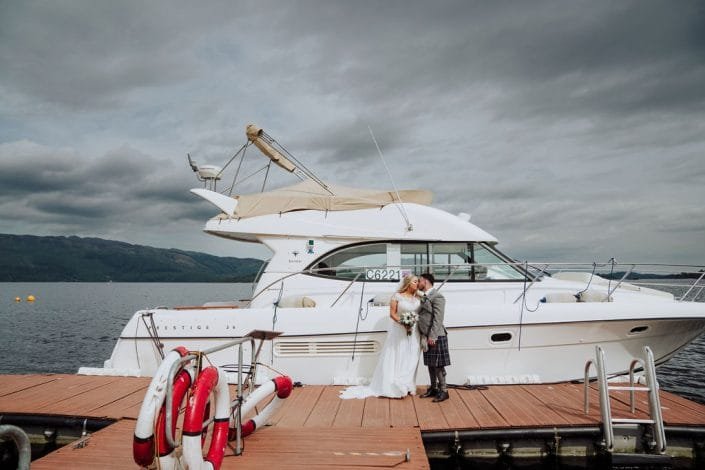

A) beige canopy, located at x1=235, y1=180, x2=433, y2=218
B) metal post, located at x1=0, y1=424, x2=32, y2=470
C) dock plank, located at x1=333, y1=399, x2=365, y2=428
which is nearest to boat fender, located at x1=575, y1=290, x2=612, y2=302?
beige canopy, located at x1=235, y1=180, x2=433, y2=218

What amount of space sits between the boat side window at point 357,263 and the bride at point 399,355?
1.44 metres

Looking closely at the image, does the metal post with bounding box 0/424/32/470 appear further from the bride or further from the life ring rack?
the bride

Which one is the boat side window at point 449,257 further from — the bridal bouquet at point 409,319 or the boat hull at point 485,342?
the bridal bouquet at point 409,319

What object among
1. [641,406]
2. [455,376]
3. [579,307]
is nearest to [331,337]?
[455,376]

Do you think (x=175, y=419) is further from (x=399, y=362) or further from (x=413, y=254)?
(x=413, y=254)

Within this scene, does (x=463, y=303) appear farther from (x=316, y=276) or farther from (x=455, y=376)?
(x=316, y=276)

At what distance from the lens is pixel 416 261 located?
805 centimetres

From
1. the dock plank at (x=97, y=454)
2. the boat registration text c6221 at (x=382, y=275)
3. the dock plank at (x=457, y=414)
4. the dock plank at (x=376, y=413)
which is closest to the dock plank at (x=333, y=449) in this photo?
the dock plank at (x=376, y=413)

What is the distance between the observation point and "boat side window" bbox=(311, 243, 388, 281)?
26.2 ft

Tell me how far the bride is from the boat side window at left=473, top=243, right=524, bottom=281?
196 cm

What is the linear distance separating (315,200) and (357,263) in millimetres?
1426

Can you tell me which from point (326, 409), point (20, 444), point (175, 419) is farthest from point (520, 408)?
point (20, 444)

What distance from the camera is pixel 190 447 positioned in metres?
3.53

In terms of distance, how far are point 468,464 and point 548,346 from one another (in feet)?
8.58
